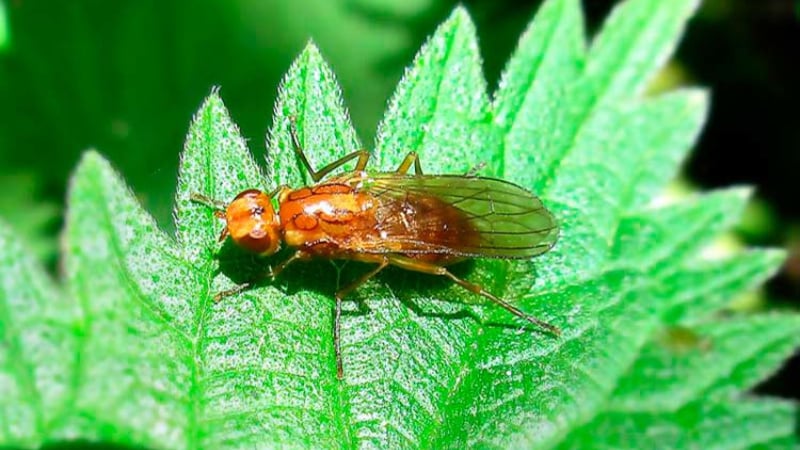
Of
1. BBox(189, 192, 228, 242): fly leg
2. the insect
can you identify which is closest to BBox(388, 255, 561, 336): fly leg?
the insect

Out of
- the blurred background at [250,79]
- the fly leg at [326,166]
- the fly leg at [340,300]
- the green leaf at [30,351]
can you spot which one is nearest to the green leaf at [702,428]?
the fly leg at [340,300]

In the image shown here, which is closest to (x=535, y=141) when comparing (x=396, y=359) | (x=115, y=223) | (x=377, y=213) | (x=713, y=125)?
(x=377, y=213)

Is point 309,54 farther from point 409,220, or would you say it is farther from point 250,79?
point 250,79

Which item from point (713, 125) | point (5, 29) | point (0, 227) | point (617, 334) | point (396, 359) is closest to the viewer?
point (0, 227)

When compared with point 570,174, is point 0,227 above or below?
below

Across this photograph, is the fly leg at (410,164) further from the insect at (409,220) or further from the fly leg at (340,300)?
the fly leg at (340,300)

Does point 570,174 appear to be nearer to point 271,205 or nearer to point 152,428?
point 271,205

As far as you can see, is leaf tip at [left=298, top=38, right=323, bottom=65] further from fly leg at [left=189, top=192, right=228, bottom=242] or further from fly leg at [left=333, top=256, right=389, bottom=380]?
fly leg at [left=333, top=256, right=389, bottom=380]
